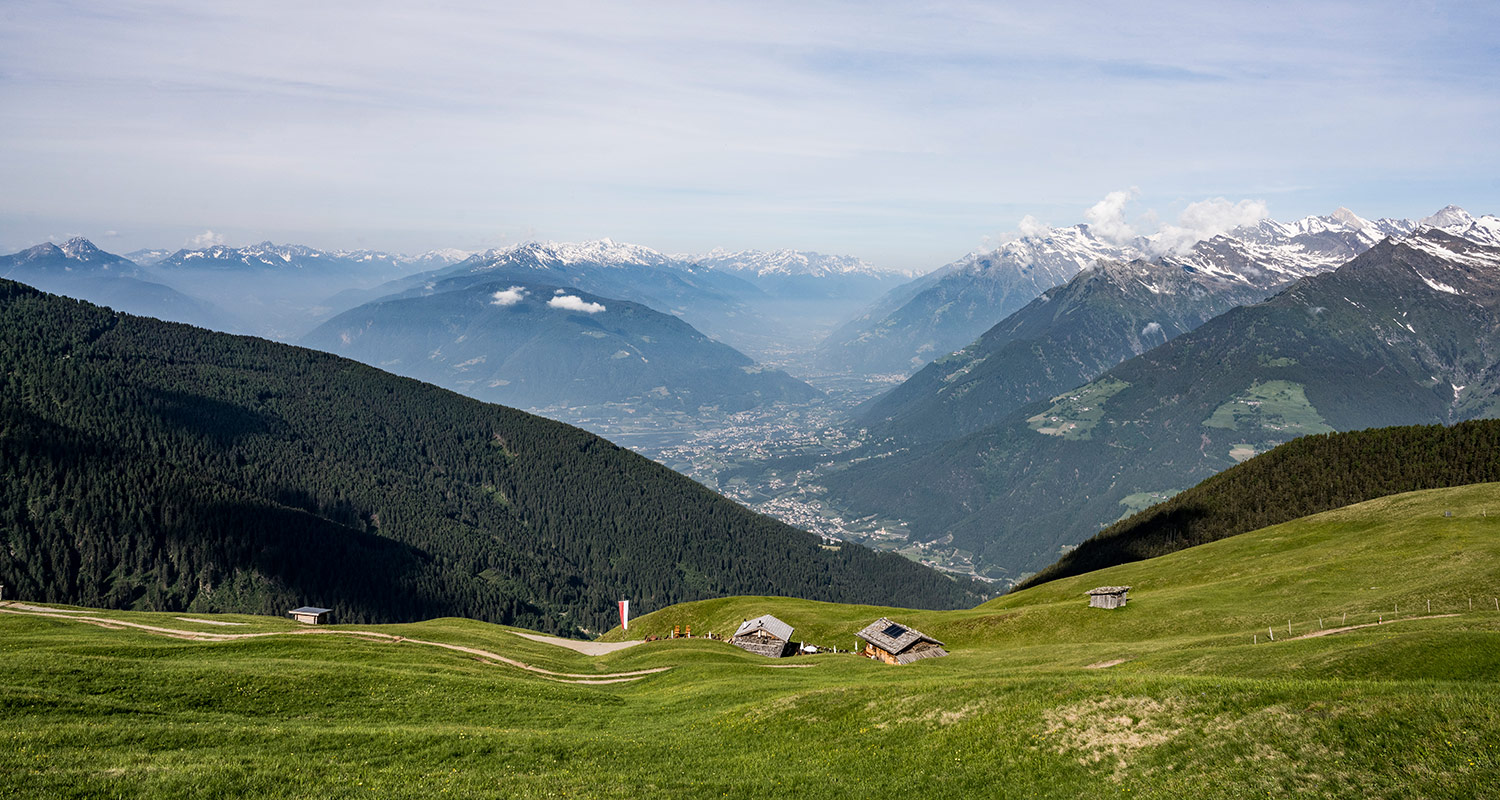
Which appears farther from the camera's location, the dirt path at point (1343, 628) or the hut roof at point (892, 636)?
the hut roof at point (892, 636)

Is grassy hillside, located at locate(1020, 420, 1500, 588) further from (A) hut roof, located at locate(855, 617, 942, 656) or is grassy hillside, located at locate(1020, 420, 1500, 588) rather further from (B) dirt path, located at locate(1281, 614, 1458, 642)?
(B) dirt path, located at locate(1281, 614, 1458, 642)

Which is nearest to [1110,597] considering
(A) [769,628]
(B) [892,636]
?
(B) [892,636]

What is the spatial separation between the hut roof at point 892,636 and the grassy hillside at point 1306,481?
100914mm

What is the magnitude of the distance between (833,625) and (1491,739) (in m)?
93.7

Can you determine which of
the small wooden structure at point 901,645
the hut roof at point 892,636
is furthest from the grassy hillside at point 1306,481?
the small wooden structure at point 901,645

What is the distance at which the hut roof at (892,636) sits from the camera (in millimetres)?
82312

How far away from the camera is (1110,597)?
9019 cm

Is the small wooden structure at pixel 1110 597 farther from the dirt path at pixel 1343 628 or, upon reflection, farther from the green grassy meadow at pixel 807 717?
the dirt path at pixel 1343 628

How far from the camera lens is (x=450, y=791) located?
93.4 feet

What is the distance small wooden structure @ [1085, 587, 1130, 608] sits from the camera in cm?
8994

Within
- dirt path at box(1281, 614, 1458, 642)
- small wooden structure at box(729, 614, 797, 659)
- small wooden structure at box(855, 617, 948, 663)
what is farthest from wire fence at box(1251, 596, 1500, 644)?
small wooden structure at box(729, 614, 797, 659)

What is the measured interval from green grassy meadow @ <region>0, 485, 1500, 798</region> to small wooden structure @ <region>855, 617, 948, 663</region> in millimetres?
7317

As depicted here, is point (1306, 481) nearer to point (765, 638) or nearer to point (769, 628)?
point (769, 628)

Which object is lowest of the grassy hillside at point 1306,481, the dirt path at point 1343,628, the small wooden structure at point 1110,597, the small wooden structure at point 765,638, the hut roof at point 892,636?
the small wooden structure at point 765,638
